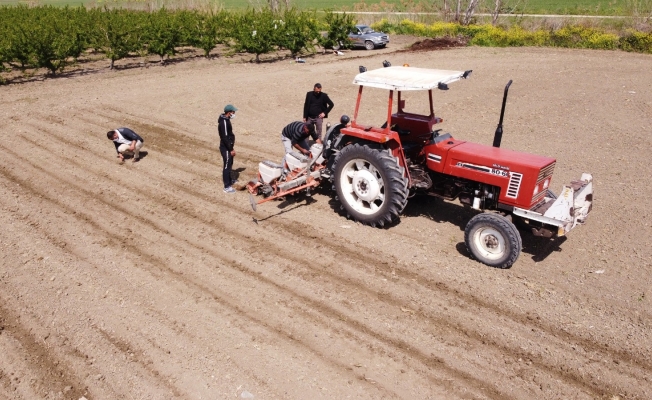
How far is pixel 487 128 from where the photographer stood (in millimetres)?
12398

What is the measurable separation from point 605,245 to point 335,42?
68.0ft

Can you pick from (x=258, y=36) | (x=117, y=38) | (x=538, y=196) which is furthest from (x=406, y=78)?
(x=117, y=38)

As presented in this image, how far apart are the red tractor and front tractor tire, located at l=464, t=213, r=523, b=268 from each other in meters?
0.01

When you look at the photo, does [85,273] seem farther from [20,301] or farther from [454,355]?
Answer: [454,355]

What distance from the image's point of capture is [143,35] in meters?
22.5

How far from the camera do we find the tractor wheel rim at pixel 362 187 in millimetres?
7441

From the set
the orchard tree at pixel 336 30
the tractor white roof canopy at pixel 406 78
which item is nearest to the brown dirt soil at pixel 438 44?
the orchard tree at pixel 336 30

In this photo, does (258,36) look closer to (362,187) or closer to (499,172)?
(362,187)

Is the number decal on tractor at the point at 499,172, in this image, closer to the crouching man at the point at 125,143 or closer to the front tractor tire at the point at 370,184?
the front tractor tire at the point at 370,184

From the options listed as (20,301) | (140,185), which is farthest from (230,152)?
(20,301)

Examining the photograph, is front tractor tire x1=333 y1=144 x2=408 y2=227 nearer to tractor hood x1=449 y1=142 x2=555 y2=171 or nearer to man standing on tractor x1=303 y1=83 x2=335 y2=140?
tractor hood x1=449 y1=142 x2=555 y2=171

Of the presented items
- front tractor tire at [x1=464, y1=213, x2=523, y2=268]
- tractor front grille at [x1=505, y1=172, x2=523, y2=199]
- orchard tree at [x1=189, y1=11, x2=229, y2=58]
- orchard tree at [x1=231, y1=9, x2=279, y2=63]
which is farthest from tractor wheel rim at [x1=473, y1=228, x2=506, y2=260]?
orchard tree at [x1=189, y1=11, x2=229, y2=58]

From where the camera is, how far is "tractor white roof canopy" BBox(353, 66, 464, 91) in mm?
6789

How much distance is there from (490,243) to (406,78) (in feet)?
8.28
